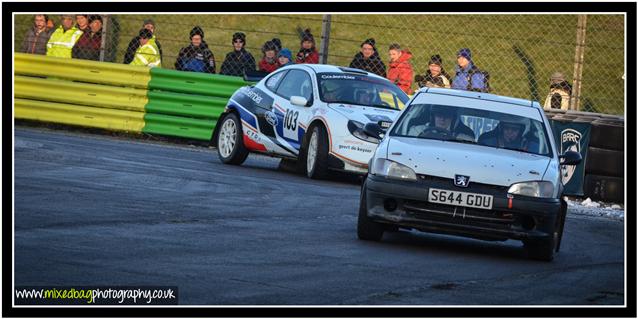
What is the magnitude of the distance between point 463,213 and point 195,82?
38.7 ft

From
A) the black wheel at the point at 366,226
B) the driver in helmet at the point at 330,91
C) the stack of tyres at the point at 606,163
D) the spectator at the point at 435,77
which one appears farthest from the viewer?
the spectator at the point at 435,77

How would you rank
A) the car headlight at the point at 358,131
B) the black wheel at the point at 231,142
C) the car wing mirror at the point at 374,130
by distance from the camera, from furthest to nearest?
the black wheel at the point at 231,142 < the car headlight at the point at 358,131 < the car wing mirror at the point at 374,130

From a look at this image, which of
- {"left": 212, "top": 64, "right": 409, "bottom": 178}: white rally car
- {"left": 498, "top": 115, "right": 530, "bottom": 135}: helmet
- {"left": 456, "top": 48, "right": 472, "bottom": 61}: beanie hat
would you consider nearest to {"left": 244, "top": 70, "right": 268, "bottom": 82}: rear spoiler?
{"left": 212, "top": 64, "right": 409, "bottom": 178}: white rally car

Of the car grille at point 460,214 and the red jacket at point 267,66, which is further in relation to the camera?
the red jacket at point 267,66

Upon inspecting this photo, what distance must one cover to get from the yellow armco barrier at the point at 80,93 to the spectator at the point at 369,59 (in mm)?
3673

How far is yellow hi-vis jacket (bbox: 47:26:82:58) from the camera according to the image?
2248 centimetres

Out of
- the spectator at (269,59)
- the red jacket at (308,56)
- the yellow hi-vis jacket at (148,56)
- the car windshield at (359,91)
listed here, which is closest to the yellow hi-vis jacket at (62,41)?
the yellow hi-vis jacket at (148,56)

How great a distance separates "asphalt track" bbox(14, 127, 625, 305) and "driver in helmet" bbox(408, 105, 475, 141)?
921 mm

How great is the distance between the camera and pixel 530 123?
11.7 metres

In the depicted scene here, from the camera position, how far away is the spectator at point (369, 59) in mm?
20297

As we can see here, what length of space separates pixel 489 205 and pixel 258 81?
9.48 meters

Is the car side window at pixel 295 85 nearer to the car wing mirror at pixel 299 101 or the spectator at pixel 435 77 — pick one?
the car wing mirror at pixel 299 101

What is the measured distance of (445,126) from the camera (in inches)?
452

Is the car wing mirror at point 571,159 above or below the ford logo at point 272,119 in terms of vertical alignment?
below
